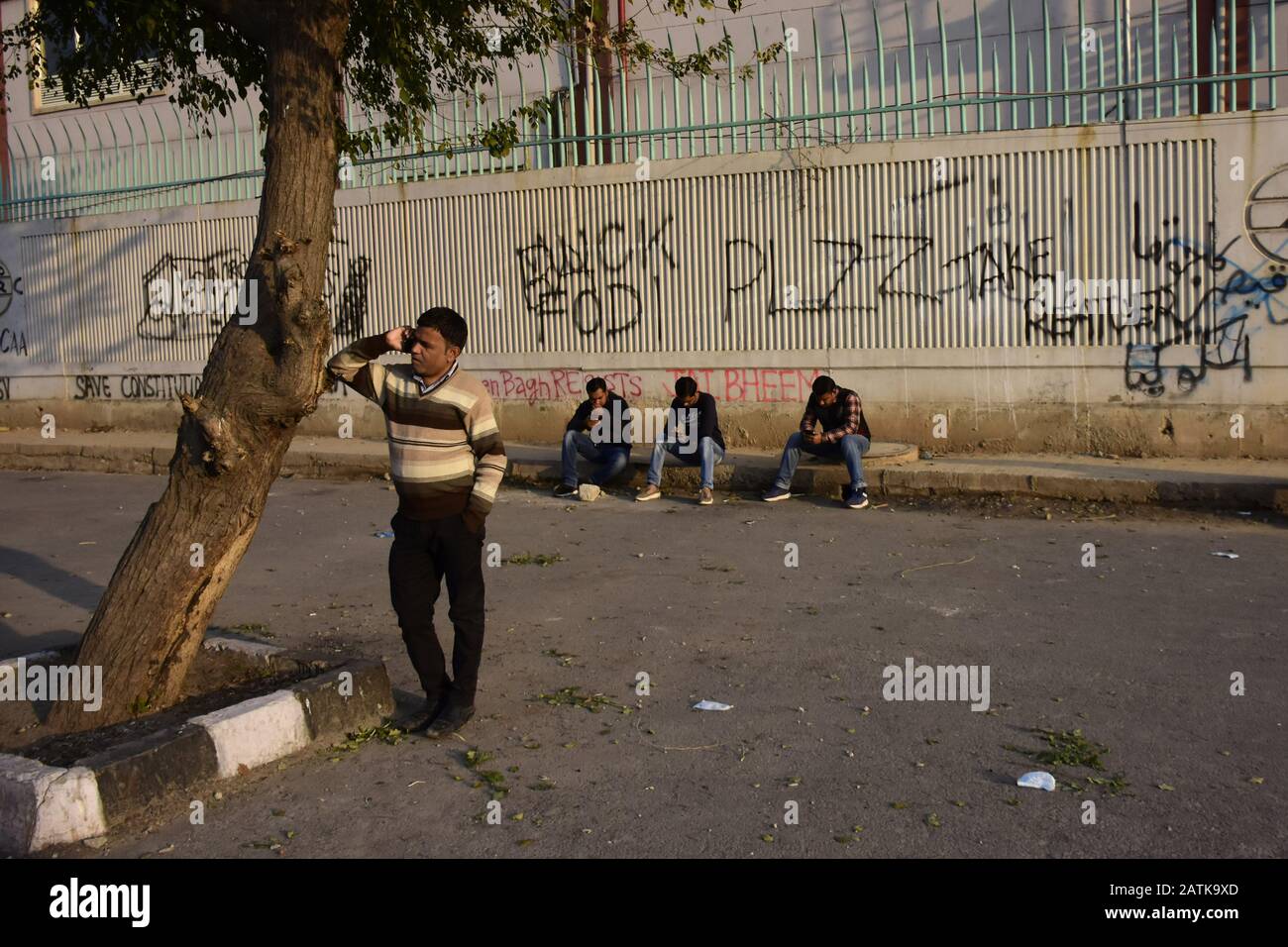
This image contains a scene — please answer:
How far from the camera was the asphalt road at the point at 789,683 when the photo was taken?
13.6ft

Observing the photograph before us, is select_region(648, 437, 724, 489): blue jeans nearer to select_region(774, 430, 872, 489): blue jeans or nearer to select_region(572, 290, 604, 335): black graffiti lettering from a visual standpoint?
select_region(774, 430, 872, 489): blue jeans

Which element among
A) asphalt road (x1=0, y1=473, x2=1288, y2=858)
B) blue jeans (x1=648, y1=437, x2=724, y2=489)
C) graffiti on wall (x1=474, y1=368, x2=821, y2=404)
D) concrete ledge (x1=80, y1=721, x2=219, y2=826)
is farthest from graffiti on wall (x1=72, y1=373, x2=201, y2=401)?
concrete ledge (x1=80, y1=721, x2=219, y2=826)

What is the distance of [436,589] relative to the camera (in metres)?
5.20

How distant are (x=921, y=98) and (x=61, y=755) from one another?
11.2m

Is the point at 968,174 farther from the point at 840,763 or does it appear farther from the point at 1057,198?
the point at 840,763

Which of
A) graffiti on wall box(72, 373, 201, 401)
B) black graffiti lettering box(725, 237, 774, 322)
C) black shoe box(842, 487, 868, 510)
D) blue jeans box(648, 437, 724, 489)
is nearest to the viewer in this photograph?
black shoe box(842, 487, 868, 510)

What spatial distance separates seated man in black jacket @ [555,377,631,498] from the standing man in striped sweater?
20.6 ft

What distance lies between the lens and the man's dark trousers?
16.8 feet

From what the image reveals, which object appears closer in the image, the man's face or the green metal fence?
the man's face

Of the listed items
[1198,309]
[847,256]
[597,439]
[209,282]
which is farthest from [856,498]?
[209,282]

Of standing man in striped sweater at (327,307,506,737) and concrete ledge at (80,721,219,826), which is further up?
standing man in striped sweater at (327,307,506,737)

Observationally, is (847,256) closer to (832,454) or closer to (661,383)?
(661,383)

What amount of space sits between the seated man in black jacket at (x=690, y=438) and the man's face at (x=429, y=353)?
5.97 m

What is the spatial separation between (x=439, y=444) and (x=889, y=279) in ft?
26.7
